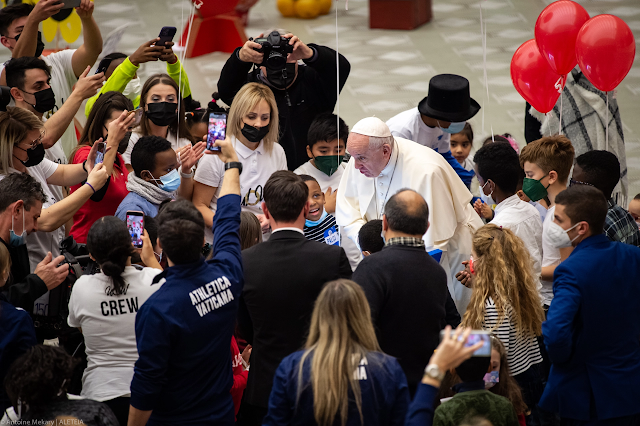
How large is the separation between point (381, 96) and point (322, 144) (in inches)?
184

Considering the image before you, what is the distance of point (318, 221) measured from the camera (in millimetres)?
4312

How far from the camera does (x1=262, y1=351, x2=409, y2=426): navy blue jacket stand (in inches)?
86.4

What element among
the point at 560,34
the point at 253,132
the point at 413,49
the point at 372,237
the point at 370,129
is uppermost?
the point at 560,34

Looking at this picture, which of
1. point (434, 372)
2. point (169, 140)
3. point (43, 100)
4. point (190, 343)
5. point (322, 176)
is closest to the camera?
point (434, 372)

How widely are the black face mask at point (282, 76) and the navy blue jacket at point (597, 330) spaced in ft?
7.82

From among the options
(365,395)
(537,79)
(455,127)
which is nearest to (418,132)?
(455,127)

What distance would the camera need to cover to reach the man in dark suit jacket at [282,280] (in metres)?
2.86

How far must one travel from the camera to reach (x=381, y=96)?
29.6ft

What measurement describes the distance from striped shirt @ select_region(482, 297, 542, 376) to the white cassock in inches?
30.5

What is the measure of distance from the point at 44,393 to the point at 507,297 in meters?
1.94

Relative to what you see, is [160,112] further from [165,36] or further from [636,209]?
[636,209]

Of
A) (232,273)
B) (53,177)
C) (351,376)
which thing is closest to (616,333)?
(351,376)

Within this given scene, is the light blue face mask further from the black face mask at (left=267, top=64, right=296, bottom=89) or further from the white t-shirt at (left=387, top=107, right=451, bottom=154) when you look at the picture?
the white t-shirt at (left=387, top=107, right=451, bottom=154)

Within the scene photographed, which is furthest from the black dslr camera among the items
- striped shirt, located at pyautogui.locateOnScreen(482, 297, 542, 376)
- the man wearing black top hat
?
striped shirt, located at pyautogui.locateOnScreen(482, 297, 542, 376)
